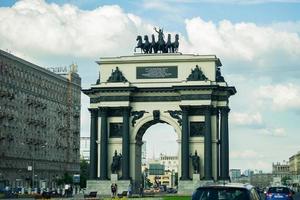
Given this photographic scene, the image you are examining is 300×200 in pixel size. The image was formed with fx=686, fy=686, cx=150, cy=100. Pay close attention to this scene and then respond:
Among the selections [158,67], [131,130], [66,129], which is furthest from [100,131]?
[66,129]

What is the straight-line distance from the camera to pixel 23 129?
13950 cm

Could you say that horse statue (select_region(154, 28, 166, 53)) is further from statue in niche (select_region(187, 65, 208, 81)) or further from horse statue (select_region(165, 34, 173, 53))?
statue in niche (select_region(187, 65, 208, 81))

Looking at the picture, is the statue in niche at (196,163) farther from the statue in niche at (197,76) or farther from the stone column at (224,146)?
the statue in niche at (197,76)

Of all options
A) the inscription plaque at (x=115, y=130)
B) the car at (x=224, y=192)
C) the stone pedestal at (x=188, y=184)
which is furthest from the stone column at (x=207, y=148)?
the car at (x=224, y=192)

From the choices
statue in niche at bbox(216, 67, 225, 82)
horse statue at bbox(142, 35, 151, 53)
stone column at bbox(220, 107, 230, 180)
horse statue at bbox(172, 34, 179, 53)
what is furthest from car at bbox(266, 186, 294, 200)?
horse statue at bbox(142, 35, 151, 53)

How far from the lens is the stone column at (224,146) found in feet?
293

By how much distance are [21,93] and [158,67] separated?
180 ft

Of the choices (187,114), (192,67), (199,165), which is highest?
(192,67)

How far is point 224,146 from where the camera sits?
89.8 metres

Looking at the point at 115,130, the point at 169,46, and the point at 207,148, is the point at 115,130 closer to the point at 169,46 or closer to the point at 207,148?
the point at 207,148

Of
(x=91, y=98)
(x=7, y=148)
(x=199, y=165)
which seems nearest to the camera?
(x=199, y=165)

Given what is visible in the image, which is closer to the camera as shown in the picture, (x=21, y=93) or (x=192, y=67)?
(x=192, y=67)

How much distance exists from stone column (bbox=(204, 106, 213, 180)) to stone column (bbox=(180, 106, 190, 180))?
2289mm

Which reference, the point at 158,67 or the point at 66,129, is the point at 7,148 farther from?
the point at 158,67
